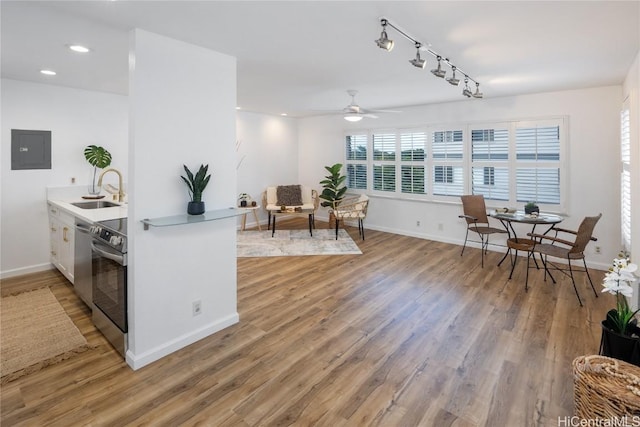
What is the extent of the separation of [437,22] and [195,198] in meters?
2.20

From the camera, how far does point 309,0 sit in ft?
6.63

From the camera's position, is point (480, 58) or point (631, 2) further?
point (480, 58)

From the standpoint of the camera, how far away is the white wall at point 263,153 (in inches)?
279

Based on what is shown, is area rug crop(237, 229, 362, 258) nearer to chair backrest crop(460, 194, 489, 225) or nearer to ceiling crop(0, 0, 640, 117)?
chair backrest crop(460, 194, 489, 225)

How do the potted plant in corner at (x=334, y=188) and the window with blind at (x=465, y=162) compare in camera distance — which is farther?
Answer: the potted plant in corner at (x=334, y=188)

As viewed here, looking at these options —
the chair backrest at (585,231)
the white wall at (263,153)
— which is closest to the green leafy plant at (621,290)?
the chair backrest at (585,231)

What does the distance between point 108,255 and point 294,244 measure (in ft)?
11.5

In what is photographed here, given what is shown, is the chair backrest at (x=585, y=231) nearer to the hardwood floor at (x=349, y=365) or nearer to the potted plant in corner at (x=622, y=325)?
the hardwood floor at (x=349, y=365)

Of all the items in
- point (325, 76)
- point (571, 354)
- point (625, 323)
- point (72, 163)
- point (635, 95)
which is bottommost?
point (571, 354)

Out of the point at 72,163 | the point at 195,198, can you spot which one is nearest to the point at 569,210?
the point at 195,198

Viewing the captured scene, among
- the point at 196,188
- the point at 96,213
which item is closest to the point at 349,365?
the point at 196,188

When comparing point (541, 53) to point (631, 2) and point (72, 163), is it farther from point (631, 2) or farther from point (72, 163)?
point (72, 163)

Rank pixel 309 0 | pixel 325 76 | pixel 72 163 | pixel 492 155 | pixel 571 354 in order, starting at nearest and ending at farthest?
1. pixel 309 0
2. pixel 571 354
3. pixel 325 76
4. pixel 72 163
5. pixel 492 155

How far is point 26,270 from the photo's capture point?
4309 mm
